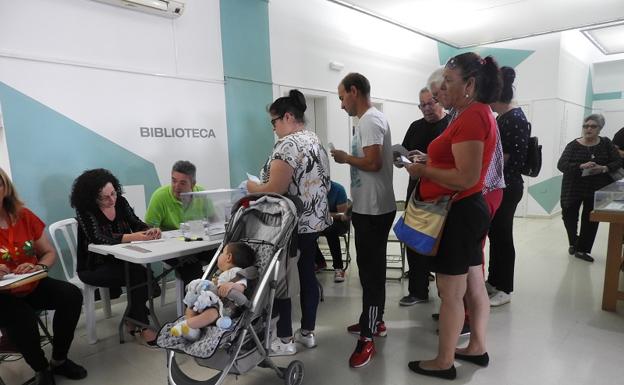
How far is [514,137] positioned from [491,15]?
3599mm

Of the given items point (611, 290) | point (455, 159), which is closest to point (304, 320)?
point (455, 159)

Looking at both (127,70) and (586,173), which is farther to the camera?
(586,173)

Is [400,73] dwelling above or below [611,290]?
above

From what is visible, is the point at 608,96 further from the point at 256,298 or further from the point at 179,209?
the point at 256,298

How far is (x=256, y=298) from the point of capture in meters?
1.81

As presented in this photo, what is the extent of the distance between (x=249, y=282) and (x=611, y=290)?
2.74 meters

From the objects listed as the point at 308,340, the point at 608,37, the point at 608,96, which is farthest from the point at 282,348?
the point at 608,96

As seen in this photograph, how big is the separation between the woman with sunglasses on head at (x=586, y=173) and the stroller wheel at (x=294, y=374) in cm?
370

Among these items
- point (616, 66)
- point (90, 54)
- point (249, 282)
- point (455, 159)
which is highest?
point (616, 66)

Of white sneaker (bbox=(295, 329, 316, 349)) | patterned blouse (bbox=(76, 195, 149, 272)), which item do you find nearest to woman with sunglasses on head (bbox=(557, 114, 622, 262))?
white sneaker (bbox=(295, 329, 316, 349))

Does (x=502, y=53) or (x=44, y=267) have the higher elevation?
(x=502, y=53)

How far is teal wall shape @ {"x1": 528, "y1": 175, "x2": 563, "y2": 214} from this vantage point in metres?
6.86

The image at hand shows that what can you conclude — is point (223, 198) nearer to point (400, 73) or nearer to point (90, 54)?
point (90, 54)

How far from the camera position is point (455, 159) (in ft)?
5.83
